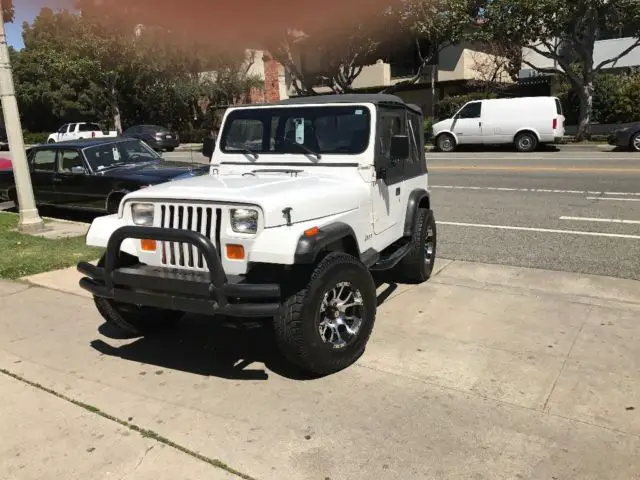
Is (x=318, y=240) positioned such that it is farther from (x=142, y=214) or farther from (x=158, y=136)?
(x=158, y=136)

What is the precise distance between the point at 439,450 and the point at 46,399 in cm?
240

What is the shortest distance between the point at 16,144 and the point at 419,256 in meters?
6.43

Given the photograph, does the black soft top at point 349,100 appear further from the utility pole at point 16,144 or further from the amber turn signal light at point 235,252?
the utility pole at point 16,144

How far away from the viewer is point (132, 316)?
176 inches

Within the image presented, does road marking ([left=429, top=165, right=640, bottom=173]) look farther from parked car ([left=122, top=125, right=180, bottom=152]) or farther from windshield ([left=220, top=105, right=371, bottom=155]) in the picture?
parked car ([left=122, top=125, right=180, bottom=152])

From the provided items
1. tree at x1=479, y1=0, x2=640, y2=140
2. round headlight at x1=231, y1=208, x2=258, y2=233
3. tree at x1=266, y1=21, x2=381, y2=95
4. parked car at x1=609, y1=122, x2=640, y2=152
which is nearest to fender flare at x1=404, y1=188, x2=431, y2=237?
round headlight at x1=231, y1=208, x2=258, y2=233

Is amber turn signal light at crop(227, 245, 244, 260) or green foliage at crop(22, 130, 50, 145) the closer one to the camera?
amber turn signal light at crop(227, 245, 244, 260)

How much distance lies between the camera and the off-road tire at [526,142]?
65.5 ft

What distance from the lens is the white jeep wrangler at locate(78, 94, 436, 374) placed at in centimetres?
353

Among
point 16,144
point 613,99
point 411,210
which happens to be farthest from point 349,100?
point 613,99

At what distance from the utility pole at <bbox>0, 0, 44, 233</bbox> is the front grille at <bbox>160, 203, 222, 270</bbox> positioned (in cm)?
603

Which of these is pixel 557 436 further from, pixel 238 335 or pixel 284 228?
pixel 238 335

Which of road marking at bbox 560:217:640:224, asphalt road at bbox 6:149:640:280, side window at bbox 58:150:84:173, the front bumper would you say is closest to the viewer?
the front bumper

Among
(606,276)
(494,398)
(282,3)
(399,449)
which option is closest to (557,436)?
(494,398)
